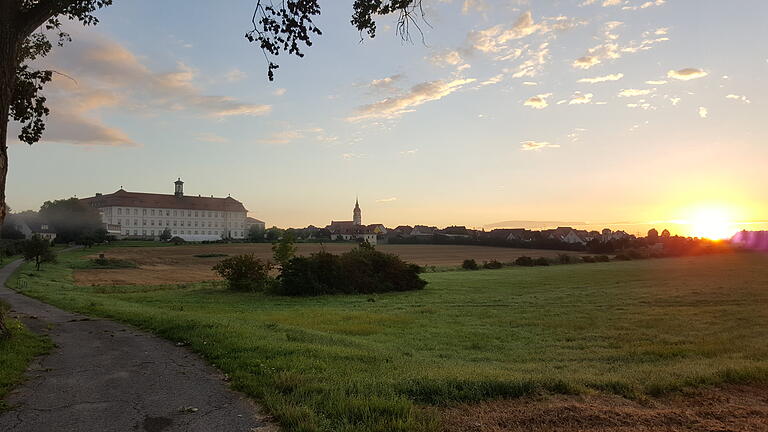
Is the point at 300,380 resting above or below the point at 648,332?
above

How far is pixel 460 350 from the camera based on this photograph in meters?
12.4

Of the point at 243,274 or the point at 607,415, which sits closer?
the point at 607,415

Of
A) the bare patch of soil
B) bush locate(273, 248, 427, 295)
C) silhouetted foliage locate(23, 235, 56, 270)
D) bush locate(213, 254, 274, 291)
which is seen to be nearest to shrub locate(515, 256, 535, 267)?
bush locate(273, 248, 427, 295)

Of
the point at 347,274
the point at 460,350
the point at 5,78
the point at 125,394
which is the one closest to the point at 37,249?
the point at 347,274

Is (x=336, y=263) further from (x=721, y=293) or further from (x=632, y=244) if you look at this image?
(x=632, y=244)

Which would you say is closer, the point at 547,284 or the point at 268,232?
the point at 547,284

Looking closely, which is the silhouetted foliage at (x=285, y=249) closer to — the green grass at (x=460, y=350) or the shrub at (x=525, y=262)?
the green grass at (x=460, y=350)

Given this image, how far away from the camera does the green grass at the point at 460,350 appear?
5992mm

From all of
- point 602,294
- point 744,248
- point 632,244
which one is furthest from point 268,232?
point 602,294

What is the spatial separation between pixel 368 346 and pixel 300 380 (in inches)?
178

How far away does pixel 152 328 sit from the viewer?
40.5 ft

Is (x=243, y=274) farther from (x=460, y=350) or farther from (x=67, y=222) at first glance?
(x=67, y=222)

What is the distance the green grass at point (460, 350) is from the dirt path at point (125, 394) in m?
0.40

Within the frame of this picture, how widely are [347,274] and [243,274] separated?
680 centimetres
